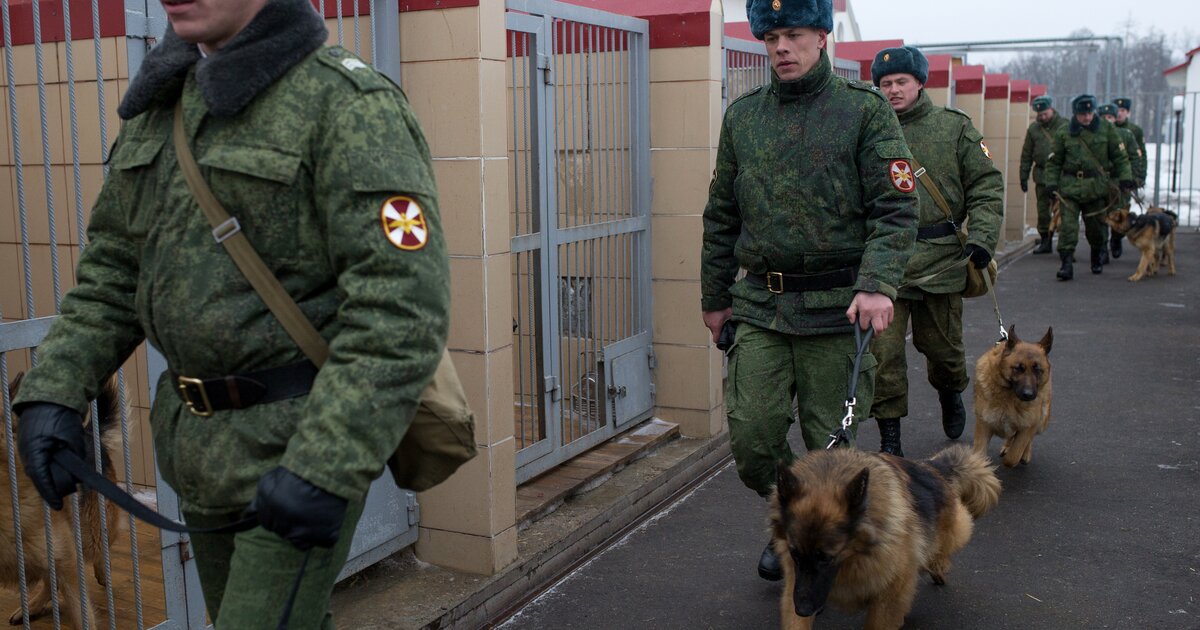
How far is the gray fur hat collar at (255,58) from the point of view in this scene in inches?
85.8

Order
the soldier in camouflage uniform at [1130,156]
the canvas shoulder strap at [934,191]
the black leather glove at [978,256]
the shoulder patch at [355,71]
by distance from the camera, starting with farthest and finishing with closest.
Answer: the soldier in camouflage uniform at [1130,156] → the canvas shoulder strap at [934,191] → the black leather glove at [978,256] → the shoulder patch at [355,71]

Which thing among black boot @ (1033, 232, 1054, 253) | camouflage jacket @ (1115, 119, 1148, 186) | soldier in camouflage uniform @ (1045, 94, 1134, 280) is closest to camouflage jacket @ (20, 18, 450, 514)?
soldier in camouflage uniform @ (1045, 94, 1134, 280)

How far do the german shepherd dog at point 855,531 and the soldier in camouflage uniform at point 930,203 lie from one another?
6.51 ft

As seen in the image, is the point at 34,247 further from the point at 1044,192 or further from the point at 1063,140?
the point at 1044,192

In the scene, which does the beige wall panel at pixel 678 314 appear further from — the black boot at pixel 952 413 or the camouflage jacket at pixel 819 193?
the camouflage jacket at pixel 819 193

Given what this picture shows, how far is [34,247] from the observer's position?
520cm

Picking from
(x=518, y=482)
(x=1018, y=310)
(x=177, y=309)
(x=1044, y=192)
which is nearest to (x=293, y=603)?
(x=177, y=309)

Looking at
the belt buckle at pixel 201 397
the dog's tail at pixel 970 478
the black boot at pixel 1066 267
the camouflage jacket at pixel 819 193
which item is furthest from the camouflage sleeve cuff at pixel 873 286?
the black boot at pixel 1066 267

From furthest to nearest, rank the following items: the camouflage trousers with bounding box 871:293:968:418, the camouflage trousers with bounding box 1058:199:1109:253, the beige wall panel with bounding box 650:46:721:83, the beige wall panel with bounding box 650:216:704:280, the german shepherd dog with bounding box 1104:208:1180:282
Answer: the german shepherd dog with bounding box 1104:208:1180:282 < the camouflage trousers with bounding box 1058:199:1109:253 < the beige wall panel with bounding box 650:216:704:280 < the beige wall panel with bounding box 650:46:721:83 < the camouflage trousers with bounding box 871:293:968:418

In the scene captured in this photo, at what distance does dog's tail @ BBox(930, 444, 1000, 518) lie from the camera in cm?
468

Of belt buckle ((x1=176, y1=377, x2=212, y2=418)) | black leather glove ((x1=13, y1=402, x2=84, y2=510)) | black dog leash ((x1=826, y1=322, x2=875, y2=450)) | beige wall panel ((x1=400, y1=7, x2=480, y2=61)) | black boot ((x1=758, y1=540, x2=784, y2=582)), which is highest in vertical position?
beige wall panel ((x1=400, y1=7, x2=480, y2=61))

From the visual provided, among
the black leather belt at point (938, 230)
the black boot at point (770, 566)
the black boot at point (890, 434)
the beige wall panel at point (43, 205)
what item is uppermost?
Result: the beige wall panel at point (43, 205)

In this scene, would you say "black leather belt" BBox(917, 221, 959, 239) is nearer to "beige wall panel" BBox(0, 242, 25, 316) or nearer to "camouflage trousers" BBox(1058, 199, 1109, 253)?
"beige wall panel" BBox(0, 242, 25, 316)

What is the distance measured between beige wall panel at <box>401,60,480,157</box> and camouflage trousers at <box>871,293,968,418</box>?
8.89 feet
